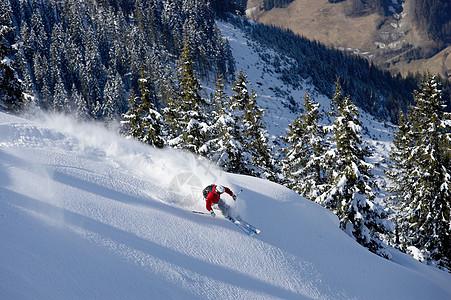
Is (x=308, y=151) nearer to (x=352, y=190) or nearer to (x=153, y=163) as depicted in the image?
(x=352, y=190)

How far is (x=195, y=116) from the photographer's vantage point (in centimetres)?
2097

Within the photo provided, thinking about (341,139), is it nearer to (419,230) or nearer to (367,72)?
(419,230)

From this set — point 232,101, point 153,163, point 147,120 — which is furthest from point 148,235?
point 232,101

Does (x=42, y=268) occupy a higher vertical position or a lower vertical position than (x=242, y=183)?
higher

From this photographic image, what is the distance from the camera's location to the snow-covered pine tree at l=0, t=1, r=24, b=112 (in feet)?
63.5

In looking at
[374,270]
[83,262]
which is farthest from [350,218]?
[83,262]

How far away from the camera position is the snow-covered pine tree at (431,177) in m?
17.1

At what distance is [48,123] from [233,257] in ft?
35.5

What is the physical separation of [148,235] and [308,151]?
16.2m

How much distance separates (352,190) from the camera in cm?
1598

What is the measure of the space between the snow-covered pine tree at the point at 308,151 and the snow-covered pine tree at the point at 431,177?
587 cm

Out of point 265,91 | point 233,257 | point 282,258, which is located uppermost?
point 233,257

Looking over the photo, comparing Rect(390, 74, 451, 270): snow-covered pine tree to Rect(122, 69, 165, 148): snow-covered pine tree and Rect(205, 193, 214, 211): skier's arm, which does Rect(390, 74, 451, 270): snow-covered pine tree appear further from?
Rect(122, 69, 165, 148): snow-covered pine tree

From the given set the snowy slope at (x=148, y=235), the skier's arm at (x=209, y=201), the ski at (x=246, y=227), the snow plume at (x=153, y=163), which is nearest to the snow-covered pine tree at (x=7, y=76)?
the snow plume at (x=153, y=163)
